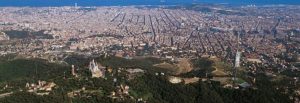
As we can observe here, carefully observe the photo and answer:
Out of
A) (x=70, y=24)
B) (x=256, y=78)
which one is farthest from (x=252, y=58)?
(x=70, y=24)

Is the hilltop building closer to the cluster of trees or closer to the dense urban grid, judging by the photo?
the dense urban grid

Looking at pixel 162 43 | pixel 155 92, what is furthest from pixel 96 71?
pixel 162 43

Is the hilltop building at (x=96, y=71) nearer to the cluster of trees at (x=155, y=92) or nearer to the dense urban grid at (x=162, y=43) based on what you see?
the dense urban grid at (x=162, y=43)

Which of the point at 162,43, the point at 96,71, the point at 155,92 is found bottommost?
the point at 162,43

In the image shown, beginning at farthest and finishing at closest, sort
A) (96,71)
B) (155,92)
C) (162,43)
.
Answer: (162,43) < (96,71) < (155,92)

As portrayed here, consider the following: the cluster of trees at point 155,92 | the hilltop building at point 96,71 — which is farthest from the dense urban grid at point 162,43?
the cluster of trees at point 155,92

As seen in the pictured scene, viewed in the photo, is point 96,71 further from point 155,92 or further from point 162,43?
point 162,43

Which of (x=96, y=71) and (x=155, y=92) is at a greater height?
(x=96, y=71)

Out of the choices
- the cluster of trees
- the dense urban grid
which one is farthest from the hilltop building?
the cluster of trees
